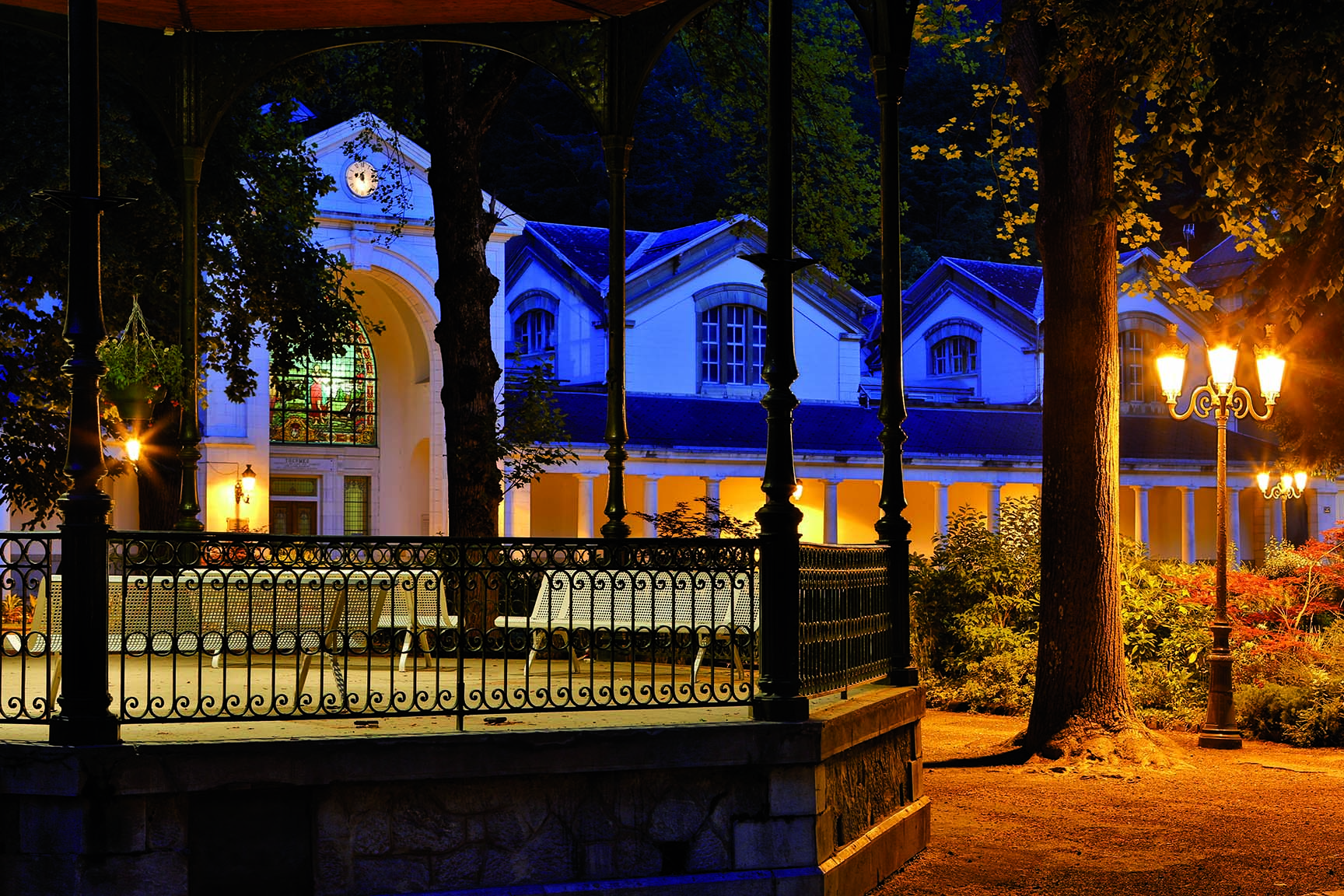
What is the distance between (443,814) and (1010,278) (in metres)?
42.5

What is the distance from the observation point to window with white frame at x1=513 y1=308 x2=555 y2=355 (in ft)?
139

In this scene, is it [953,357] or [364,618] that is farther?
[953,357]

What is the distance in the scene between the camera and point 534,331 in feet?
140

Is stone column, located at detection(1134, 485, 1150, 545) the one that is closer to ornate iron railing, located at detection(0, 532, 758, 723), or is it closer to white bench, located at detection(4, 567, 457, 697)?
ornate iron railing, located at detection(0, 532, 758, 723)

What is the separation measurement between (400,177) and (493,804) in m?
29.2

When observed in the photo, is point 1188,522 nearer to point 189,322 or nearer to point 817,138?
point 817,138

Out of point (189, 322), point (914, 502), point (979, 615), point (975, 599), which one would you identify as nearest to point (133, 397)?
point (189, 322)

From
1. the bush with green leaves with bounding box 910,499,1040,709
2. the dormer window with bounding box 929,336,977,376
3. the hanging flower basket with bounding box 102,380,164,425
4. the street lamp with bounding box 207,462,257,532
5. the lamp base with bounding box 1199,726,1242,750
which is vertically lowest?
the lamp base with bounding box 1199,726,1242,750

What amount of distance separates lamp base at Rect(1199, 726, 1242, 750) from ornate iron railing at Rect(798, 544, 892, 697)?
6083 millimetres

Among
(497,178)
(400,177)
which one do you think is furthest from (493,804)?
(497,178)

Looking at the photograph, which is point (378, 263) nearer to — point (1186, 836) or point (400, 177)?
point (400, 177)

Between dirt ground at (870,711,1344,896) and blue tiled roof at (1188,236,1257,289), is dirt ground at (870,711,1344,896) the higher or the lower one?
the lower one

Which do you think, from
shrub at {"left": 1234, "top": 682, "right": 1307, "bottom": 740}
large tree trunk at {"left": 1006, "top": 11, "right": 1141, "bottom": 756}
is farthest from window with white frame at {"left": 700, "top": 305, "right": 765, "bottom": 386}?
large tree trunk at {"left": 1006, "top": 11, "right": 1141, "bottom": 756}

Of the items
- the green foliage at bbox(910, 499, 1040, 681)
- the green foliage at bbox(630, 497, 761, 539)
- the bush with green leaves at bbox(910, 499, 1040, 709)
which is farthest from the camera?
the green foliage at bbox(630, 497, 761, 539)
